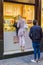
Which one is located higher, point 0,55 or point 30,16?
point 30,16

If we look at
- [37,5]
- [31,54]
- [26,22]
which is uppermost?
[37,5]

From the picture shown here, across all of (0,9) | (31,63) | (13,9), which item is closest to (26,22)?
(13,9)

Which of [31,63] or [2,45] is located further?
[2,45]

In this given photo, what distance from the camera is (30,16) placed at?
12.9 metres

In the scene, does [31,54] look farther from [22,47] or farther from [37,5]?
[37,5]

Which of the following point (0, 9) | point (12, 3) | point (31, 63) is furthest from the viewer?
point (12, 3)

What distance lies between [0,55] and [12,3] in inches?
109

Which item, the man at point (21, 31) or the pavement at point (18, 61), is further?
the man at point (21, 31)

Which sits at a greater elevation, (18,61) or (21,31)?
(21,31)

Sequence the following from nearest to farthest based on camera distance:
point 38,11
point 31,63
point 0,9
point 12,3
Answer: point 31,63, point 0,9, point 12,3, point 38,11

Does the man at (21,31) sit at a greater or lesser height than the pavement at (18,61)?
greater

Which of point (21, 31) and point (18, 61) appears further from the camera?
point (21, 31)

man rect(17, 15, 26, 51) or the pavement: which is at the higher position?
man rect(17, 15, 26, 51)

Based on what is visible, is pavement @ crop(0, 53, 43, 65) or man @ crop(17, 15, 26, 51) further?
man @ crop(17, 15, 26, 51)
